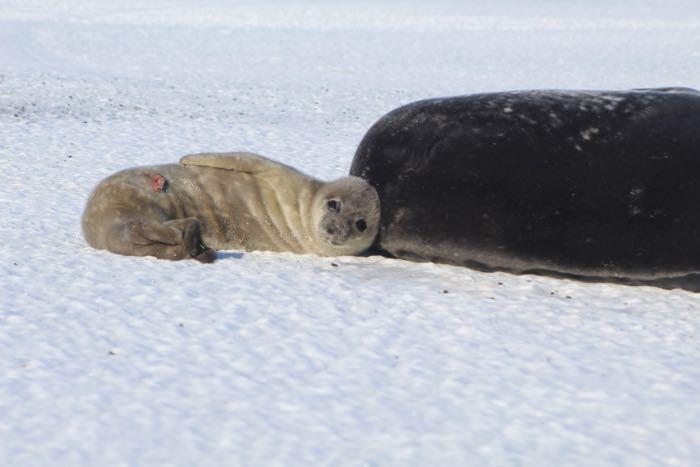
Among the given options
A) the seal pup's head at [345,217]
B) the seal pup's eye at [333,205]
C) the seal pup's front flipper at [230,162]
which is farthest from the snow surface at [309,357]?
the seal pup's front flipper at [230,162]

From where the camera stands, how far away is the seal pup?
190 inches

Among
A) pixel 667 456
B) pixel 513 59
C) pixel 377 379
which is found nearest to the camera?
pixel 667 456

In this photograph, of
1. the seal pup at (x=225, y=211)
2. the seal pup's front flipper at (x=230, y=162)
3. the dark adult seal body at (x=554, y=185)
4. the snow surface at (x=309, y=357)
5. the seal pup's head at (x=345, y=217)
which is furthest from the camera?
the seal pup's front flipper at (x=230, y=162)

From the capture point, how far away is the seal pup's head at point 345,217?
4.95m

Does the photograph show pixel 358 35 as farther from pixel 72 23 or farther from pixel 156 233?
pixel 156 233

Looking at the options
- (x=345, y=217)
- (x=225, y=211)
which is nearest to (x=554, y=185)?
(x=345, y=217)

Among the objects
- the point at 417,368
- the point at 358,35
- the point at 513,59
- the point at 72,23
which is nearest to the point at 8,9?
the point at 72,23

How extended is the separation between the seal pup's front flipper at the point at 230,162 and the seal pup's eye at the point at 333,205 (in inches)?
14.9

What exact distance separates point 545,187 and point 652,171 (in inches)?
18.0

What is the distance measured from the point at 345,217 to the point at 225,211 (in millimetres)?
609

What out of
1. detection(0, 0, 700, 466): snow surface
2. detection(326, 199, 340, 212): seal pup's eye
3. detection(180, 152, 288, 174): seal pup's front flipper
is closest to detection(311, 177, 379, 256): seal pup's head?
detection(326, 199, 340, 212): seal pup's eye

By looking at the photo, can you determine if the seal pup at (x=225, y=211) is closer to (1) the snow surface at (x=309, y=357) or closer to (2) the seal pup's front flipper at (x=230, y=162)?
(2) the seal pup's front flipper at (x=230, y=162)

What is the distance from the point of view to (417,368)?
343cm

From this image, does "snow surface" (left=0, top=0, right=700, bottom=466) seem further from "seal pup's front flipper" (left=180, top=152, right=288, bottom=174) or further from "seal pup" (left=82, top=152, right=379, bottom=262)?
"seal pup's front flipper" (left=180, top=152, right=288, bottom=174)
